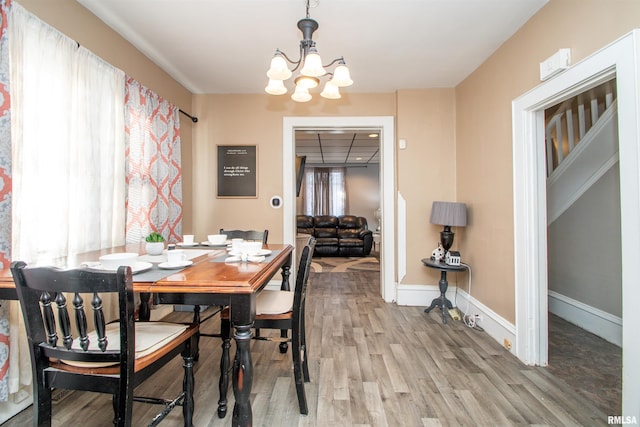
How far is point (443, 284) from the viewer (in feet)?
9.71

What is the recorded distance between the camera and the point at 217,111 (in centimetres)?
344

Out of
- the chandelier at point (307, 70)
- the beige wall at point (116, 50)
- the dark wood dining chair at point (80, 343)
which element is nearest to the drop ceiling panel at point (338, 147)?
the beige wall at point (116, 50)

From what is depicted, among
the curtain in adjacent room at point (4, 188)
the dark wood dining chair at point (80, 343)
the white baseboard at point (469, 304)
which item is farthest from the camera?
the white baseboard at point (469, 304)

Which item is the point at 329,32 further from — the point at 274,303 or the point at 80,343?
the point at 80,343

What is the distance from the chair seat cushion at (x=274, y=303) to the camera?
1.58 meters

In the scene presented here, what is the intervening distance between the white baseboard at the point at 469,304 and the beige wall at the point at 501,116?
0.23ft

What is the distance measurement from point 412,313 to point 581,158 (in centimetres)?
214

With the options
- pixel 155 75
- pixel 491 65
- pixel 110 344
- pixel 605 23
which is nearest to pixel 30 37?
pixel 155 75

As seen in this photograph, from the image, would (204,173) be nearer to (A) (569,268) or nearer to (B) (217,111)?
(B) (217,111)

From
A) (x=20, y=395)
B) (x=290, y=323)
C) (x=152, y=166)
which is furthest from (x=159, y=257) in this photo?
(x=152, y=166)

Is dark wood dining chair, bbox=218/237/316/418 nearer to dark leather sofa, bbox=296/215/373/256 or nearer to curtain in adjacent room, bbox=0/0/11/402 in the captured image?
curtain in adjacent room, bbox=0/0/11/402

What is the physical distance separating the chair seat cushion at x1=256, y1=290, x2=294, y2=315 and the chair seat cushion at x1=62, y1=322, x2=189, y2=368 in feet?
1.31

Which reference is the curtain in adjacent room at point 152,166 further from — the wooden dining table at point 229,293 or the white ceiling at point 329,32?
the wooden dining table at point 229,293

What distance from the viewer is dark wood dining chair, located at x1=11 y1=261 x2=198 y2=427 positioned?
93 centimetres
